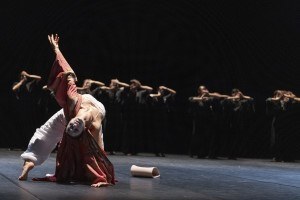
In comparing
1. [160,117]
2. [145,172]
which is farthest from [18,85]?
[145,172]

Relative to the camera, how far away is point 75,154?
22.7 feet

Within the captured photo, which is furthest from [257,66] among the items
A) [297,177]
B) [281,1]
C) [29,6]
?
[297,177]

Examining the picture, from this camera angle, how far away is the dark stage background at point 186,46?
15305 mm

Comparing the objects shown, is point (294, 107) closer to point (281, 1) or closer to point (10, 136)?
point (281, 1)

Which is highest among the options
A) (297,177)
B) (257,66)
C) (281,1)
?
(281,1)

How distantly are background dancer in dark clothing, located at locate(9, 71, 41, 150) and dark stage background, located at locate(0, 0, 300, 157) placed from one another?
0.98m

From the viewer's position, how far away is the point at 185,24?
15.7m

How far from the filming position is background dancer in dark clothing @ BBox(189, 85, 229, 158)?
555 inches

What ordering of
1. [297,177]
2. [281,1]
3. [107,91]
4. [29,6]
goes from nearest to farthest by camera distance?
1. [297,177]
2. [107,91]
3. [29,6]
4. [281,1]

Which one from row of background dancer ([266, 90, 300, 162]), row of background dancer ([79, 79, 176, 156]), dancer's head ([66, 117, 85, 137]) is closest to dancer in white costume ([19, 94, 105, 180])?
dancer's head ([66, 117, 85, 137])

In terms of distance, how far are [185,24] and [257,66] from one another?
2079mm

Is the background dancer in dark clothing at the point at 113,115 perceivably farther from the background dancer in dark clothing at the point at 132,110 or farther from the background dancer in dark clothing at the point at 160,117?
the background dancer in dark clothing at the point at 160,117

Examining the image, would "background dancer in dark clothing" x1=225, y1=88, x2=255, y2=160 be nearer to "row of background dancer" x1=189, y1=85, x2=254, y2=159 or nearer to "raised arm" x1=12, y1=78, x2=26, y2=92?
"row of background dancer" x1=189, y1=85, x2=254, y2=159

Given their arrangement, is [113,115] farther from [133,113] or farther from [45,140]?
[45,140]
